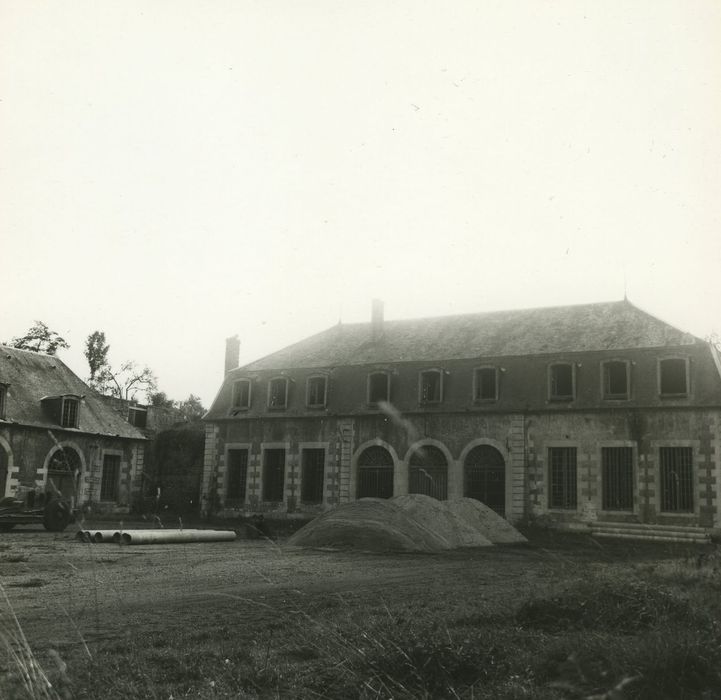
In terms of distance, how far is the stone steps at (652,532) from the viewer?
22.3 m

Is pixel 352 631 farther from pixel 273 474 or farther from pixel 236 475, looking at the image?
pixel 236 475

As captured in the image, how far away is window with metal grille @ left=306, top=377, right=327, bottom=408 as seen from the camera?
102 ft

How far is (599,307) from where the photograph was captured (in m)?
29.1

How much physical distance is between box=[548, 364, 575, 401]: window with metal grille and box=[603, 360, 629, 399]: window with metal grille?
116 cm

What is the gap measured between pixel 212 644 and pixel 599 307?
25251mm

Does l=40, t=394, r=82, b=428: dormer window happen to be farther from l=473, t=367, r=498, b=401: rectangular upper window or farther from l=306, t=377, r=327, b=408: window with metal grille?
l=473, t=367, r=498, b=401: rectangular upper window

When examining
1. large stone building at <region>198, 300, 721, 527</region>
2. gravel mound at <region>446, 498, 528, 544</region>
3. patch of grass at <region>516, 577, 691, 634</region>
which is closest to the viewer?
Result: patch of grass at <region>516, 577, 691, 634</region>

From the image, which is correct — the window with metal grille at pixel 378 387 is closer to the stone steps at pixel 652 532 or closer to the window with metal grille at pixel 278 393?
the window with metal grille at pixel 278 393

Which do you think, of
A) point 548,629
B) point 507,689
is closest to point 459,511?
point 548,629

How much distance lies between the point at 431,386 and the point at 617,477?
25.1 ft

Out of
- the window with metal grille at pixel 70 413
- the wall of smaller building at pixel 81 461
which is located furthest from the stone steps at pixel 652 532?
the window with metal grille at pixel 70 413

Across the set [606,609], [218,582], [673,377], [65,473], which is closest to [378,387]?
[673,377]

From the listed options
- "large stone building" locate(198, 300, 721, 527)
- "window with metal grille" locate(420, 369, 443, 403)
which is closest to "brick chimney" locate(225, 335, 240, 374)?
"large stone building" locate(198, 300, 721, 527)

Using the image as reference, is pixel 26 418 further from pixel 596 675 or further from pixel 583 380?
pixel 596 675
